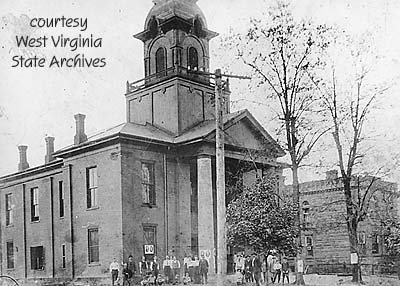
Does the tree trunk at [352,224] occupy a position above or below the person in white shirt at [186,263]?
above

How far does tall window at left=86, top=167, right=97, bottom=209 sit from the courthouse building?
42 millimetres

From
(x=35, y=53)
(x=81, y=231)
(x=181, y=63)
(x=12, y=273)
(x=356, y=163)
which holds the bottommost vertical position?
(x=12, y=273)

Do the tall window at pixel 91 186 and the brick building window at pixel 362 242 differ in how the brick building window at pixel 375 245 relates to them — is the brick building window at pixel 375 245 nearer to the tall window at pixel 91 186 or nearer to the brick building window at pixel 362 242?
the brick building window at pixel 362 242

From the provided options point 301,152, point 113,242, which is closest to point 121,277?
point 113,242

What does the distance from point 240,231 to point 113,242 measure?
19.6ft

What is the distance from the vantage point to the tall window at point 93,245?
24656 millimetres

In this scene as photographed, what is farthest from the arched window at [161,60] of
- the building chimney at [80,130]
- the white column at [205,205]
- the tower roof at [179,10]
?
the white column at [205,205]

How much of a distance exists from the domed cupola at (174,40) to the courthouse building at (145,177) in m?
0.05

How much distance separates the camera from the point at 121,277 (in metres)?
23.3

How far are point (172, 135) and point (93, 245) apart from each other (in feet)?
19.7

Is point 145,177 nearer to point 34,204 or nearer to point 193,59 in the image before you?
point 193,59

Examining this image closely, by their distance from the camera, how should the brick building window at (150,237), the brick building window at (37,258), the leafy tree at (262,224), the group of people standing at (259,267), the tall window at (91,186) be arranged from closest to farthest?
the leafy tree at (262,224) → the group of people standing at (259,267) → the brick building window at (150,237) → the tall window at (91,186) → the brick building window at (37,258)

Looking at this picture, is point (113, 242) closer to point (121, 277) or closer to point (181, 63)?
point (121, 277)

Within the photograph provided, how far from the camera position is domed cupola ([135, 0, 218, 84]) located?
89.8 feet
